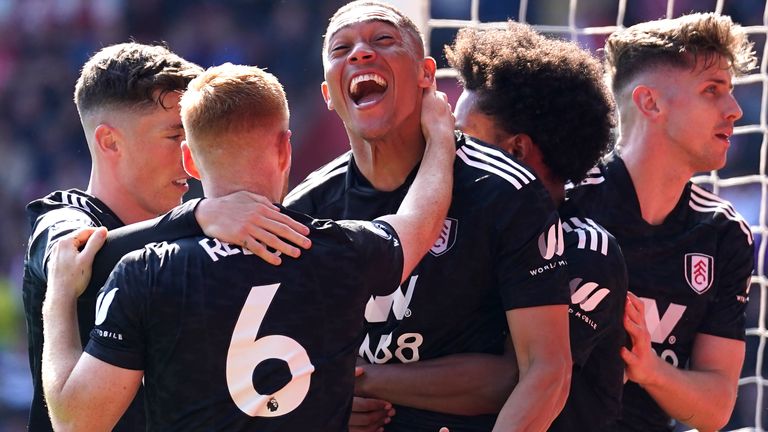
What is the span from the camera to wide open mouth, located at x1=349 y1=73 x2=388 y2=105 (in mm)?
2744

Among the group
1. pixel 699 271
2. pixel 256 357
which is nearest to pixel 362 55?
pixel 256 357

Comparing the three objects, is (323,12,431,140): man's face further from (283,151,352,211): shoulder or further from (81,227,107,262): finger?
(81,227,107,262): finger

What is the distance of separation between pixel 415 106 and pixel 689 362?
1.38 metres

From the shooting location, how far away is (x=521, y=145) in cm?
290

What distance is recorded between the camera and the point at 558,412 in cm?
253

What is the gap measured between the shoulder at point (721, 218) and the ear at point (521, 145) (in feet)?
2.75

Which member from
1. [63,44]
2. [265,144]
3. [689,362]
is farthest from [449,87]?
[265,144]

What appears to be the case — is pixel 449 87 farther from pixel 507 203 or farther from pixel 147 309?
pixel 147 309

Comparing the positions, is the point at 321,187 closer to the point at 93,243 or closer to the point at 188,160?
the point at 188,160

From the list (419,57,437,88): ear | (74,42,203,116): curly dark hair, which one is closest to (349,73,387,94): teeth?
(419,57,437,88): ear

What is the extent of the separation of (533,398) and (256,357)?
729mm

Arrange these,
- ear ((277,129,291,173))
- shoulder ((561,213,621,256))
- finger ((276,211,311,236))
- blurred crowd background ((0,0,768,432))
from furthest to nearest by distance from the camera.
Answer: blurred crowd background ((0,0,768,432)) < shoulder ((561,213,621,256)) < ear ((277,129,291,173)) < finger ((276,211,311,236))

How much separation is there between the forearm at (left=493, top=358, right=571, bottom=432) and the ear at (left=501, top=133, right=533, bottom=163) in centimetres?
68

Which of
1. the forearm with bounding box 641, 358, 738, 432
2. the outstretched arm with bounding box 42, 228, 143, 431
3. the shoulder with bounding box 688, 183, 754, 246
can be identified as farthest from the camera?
the shoulder with bounding box 688, 183, 754, 246
